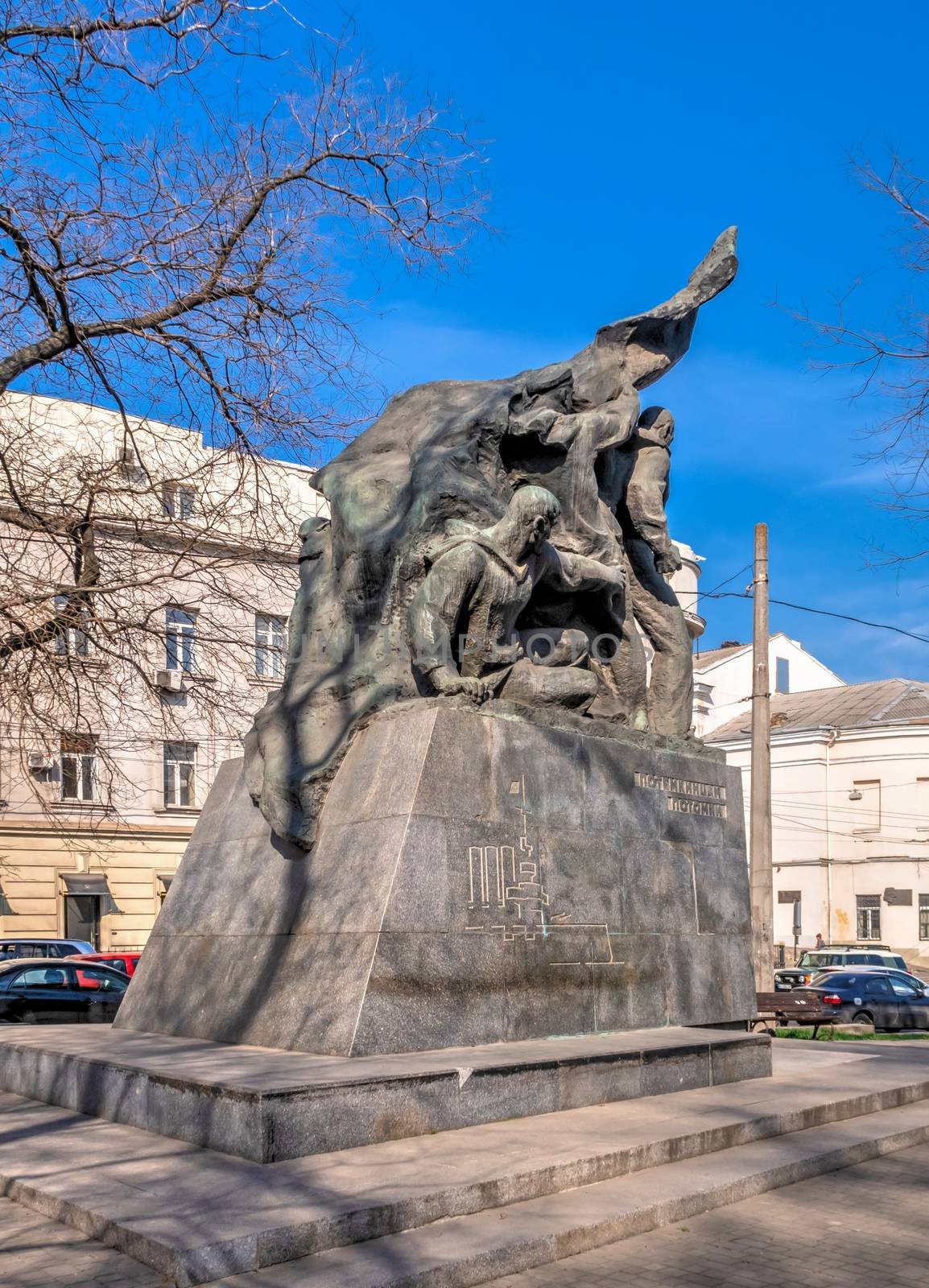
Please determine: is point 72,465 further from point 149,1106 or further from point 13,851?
point 13,851

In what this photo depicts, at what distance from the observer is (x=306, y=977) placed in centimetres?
725

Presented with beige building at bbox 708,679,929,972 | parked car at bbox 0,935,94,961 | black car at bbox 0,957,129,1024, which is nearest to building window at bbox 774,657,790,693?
beige building at bbox 708,679,929,972

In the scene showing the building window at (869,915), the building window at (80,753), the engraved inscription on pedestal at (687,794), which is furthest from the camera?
the building window at (869,915)

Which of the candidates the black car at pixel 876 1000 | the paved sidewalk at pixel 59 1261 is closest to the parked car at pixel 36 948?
the black car at pixel 876 1000

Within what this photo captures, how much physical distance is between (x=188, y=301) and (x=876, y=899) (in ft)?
125

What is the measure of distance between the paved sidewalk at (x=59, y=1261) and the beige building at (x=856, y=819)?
3927 cm

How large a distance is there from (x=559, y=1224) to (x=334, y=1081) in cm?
115

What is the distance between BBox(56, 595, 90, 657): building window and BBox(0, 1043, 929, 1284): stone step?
422 cm

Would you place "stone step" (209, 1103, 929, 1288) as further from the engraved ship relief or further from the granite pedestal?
the engraved ship relief

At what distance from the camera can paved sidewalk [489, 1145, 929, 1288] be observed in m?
4.85

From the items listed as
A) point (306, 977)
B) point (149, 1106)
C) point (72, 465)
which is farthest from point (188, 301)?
point (149, 1106)

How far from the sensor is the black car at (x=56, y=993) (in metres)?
17.3

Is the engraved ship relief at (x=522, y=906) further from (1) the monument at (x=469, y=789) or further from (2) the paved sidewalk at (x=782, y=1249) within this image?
(2) the paved sidewalk at (x=782, y=1249)

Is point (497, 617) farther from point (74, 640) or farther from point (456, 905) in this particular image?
point (74, 640)
